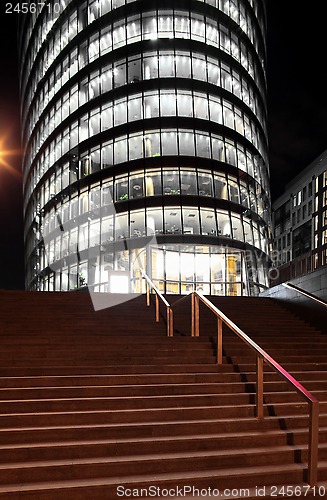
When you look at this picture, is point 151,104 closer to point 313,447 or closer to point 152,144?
point 152,144

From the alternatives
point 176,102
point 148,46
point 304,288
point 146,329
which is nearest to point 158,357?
point 146,329

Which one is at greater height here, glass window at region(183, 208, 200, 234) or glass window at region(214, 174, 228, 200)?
glass window at region(214, 174, 228, 200)

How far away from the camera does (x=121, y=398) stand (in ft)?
20.8

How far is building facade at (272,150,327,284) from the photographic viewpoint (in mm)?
69688

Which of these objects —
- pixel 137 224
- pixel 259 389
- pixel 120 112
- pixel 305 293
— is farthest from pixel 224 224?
pixel 259 389

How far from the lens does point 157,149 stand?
1226 inches

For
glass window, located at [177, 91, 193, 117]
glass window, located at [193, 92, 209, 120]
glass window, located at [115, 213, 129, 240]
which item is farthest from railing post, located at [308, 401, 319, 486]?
glass window, located at [193, 92, 209, 120]

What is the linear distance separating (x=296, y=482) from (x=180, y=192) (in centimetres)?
2586

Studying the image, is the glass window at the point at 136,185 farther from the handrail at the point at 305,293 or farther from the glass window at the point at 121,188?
the handrail at the point at 305,293

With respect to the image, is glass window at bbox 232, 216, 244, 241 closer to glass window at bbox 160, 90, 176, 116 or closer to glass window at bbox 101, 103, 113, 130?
glass window at bbox 160, 90, 176, 116

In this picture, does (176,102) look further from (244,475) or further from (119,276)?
(244,475)

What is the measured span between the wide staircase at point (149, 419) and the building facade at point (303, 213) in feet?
171

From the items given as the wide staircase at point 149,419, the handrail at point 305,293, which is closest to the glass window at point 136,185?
the handrail at point 305,293

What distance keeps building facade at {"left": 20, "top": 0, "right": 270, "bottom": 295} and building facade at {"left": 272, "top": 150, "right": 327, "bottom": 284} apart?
94.2ft
